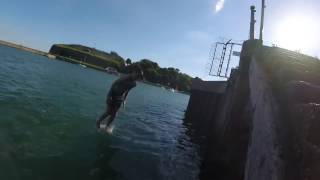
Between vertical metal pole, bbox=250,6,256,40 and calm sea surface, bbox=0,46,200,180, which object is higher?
vertical metal pole, bbox=250,6,256,40

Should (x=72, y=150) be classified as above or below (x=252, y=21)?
below

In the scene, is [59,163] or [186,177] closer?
[59,163]

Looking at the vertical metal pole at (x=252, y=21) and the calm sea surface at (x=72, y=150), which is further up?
the vertical metal pole at (x=252, y=21)

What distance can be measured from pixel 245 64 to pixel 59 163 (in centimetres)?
988

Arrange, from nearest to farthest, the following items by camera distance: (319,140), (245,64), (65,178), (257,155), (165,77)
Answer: (319,140), (257,155), (65,178), (245,64), (165,77)

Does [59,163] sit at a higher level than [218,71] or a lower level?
lower

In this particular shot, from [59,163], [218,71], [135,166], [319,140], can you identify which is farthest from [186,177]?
[218,71]

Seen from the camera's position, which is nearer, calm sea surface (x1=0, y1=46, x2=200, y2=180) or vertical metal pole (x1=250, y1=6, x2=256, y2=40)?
calm sea surface (x1=0, y1=46, x2=200, y2=180)

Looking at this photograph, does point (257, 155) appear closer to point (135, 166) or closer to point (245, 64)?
point (135, 166)

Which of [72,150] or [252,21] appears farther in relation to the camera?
[252,21]

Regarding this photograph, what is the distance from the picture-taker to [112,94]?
12.3 m

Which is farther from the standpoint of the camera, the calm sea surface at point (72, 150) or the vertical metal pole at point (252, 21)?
the vertical metal pole at point (252, 21)

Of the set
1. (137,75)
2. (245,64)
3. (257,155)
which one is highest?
(245,64)

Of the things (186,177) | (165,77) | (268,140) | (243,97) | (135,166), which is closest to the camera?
(268,140)
